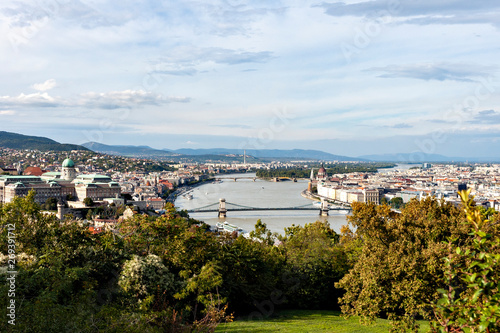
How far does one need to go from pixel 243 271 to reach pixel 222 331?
1689 mm

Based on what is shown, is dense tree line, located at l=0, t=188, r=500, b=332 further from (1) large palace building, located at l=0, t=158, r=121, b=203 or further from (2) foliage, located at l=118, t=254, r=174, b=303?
(1) large palace building, located at l=0, t=158, r=121, b=203

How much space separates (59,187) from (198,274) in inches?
1227

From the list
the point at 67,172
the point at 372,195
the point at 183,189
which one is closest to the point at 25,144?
the point at 183,189

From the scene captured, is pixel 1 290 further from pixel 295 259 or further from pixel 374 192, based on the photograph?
pixel 374 192

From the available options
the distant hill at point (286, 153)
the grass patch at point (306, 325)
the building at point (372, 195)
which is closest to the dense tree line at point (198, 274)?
the grass patch at point (306, 325)

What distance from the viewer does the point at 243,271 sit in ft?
20.4

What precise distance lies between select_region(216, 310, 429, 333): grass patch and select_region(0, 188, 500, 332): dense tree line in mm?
160

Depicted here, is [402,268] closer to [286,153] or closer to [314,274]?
[314,274]

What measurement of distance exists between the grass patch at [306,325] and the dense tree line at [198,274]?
6.3 inches

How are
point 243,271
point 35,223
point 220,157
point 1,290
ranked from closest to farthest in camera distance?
1. point 1,290
2. point 35,223
3. point 243,271
4. point 220,157

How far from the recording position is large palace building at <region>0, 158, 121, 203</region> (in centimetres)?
3097

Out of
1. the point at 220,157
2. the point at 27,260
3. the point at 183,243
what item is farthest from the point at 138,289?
the point at 220,157

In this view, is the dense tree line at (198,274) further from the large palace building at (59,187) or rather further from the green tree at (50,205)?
the large palace building at (59,187)

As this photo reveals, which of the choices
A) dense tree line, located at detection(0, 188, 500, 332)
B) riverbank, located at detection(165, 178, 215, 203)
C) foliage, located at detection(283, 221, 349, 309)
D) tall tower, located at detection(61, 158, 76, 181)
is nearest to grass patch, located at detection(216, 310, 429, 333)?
dense tree line, located at detection(0, 188, 500, 332)
